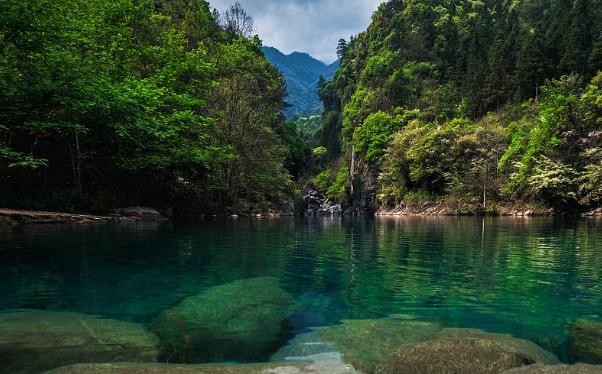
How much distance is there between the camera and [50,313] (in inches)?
265

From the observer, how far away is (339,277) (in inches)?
418

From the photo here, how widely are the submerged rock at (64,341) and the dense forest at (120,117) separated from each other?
11401 mm

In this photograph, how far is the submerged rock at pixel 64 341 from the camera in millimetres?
4824

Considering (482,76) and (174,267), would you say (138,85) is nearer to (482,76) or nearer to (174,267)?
(174,267)

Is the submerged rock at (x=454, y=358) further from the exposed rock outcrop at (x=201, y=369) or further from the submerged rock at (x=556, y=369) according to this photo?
the exposed rock outcrop at (x=201, y=369)

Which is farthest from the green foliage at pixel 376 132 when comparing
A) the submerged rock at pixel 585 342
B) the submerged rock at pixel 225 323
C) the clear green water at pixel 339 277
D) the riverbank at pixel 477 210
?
the submerged rock at pixel 585 342

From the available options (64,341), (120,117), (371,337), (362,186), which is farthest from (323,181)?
(64,341)

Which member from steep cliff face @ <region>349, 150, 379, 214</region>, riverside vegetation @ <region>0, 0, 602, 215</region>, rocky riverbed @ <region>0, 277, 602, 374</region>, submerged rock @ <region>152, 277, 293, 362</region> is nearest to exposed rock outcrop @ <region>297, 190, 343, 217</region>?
riverside vegetation @ <region>0, 0, 602, 215</region>

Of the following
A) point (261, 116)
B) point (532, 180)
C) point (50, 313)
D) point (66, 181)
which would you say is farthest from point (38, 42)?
point (532, 180)

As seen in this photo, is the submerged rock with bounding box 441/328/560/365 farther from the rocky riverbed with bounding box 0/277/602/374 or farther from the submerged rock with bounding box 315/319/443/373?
the submerged rock with bounding box 315/319/443/373

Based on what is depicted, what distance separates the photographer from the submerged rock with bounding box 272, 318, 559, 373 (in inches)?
185

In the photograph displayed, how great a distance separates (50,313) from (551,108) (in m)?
49.1

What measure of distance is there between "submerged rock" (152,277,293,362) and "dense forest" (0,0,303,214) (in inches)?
453

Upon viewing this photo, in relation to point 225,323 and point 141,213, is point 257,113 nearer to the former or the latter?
point 141,213
